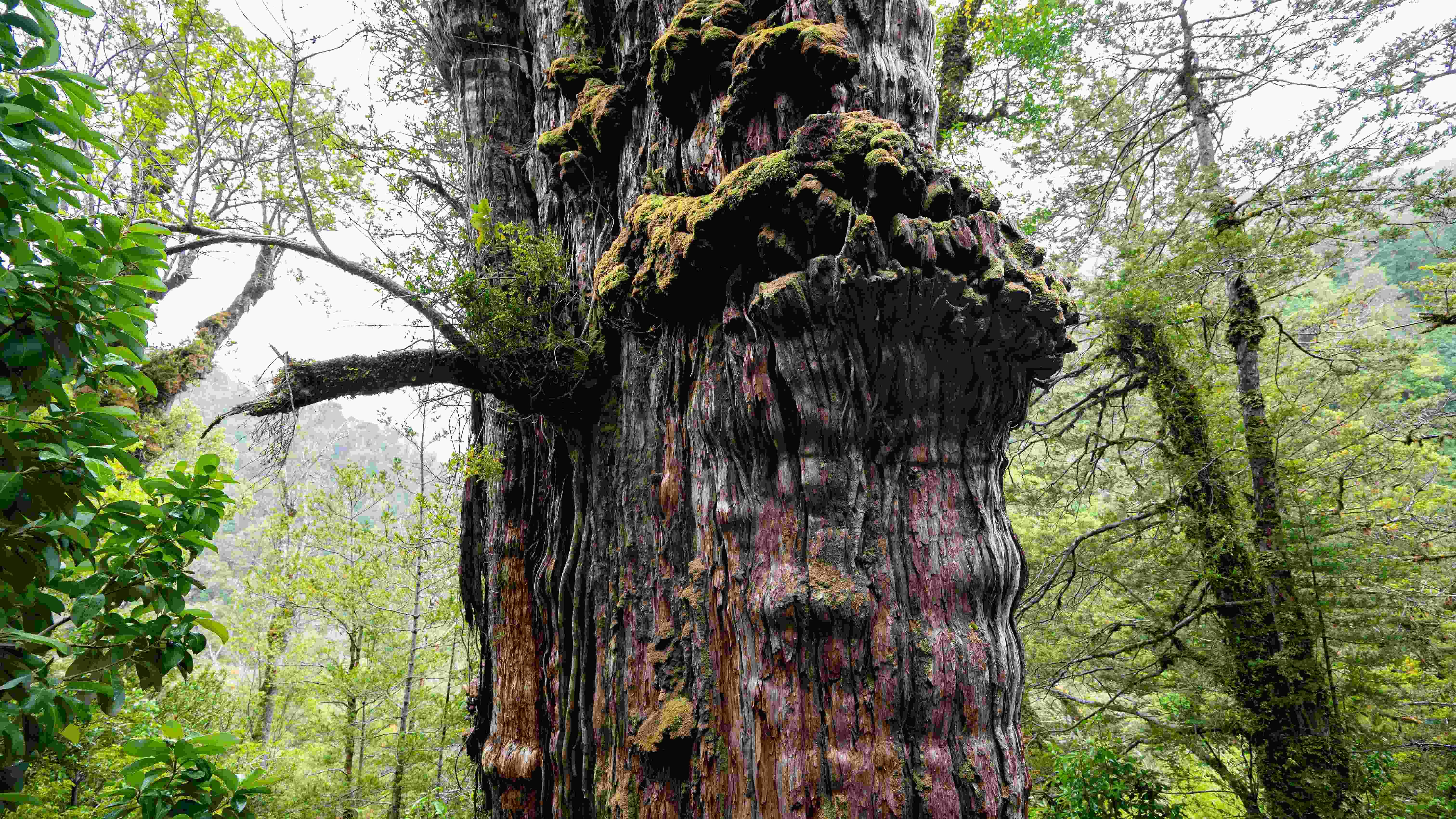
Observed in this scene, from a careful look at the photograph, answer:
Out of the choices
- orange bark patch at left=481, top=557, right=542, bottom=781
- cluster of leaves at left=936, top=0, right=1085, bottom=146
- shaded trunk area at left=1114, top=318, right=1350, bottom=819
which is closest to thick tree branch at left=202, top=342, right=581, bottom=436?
orange bark patch at left=481, top=557, right=542, bottom=781

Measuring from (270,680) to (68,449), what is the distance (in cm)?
1412

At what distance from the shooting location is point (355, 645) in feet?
34.9

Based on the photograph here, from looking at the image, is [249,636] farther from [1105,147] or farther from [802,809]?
[1105,147]

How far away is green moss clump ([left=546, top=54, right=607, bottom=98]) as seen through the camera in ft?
12.4

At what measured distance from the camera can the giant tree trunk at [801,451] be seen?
6.66ft

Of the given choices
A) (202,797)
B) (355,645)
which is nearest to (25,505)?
(202,797)

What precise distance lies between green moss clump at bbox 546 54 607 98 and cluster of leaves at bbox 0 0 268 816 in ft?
8.54

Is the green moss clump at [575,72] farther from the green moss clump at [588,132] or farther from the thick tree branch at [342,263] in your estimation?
the thick tree branch at [342,263]

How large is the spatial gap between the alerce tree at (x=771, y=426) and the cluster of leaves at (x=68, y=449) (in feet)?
5.26

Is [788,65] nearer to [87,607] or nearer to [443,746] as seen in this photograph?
[87,607]

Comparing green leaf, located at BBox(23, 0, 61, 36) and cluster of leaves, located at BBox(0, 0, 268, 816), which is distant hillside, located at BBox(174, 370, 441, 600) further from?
green leaf, located at BBox(23, 0, 61, 36)

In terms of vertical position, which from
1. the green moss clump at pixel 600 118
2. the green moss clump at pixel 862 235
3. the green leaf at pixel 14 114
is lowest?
the green leaf at pixel 14 114

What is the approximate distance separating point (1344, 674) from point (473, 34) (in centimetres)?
966

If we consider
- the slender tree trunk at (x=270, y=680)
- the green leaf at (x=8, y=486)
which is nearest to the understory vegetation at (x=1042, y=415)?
the green leaf at (x=8, y=486)
